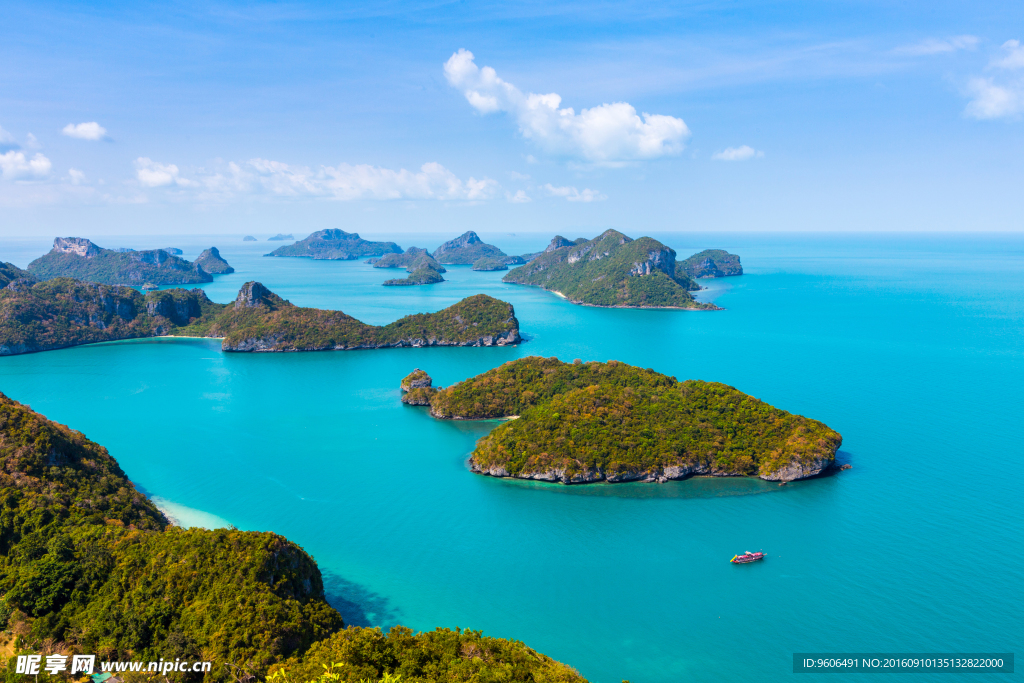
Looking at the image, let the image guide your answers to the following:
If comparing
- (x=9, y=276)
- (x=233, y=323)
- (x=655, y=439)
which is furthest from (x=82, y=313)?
(x=655, y=439)

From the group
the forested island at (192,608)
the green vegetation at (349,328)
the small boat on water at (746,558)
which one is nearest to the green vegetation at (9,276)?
the green vegetation at (349,328)

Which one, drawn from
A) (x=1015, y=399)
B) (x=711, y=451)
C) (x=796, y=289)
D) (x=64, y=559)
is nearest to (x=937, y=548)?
(x=711, y=451)

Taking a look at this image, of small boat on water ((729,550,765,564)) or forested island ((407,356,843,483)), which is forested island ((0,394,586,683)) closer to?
small boat on water ((729,550,765,564))

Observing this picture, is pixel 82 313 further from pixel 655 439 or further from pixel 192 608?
pixel 655 439

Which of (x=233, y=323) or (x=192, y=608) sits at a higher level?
(x=233, y=323)

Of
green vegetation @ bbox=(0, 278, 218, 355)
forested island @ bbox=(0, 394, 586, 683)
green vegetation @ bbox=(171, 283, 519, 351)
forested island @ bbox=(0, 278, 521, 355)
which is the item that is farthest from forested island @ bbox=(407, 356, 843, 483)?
green vegetation @ bbox=(0, 278, 218, 355)

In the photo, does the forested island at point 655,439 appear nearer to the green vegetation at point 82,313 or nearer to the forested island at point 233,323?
the forested island at point 233,323
